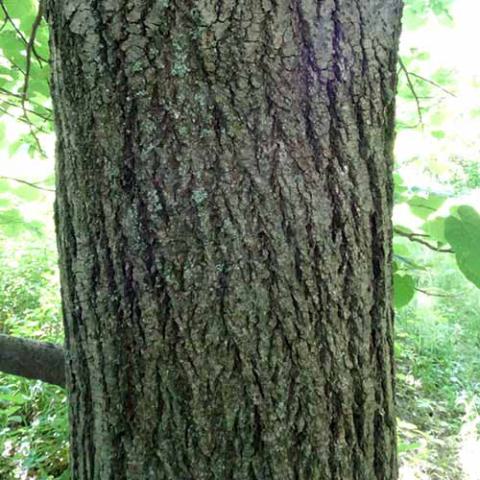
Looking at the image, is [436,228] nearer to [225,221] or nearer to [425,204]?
[425,204]

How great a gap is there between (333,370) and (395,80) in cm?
43

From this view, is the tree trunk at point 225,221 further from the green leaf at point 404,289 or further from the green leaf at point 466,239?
the green leaf at point 404,289

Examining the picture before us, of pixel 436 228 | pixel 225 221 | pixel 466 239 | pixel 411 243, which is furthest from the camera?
pixel 411 243

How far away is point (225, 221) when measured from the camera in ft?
2.30

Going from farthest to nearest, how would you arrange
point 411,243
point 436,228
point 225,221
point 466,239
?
point 411,243 → point 436,228 → point 466,239 → point 225,221

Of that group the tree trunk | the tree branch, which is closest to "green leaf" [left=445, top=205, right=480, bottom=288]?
the tree trunk

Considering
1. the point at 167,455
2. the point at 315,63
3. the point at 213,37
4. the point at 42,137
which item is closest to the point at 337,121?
the point at 315,63

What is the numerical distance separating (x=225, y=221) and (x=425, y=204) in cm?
73

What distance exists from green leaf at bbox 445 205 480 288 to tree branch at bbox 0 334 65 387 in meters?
0.83

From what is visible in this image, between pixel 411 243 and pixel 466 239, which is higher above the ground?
pixel 466 239

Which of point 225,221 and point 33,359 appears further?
point 33,359

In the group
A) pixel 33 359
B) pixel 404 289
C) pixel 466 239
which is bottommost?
pixel 33 359

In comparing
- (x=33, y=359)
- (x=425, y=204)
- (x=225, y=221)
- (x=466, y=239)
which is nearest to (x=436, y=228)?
(x=425, y=204)

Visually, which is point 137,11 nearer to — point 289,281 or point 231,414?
point 289,281
